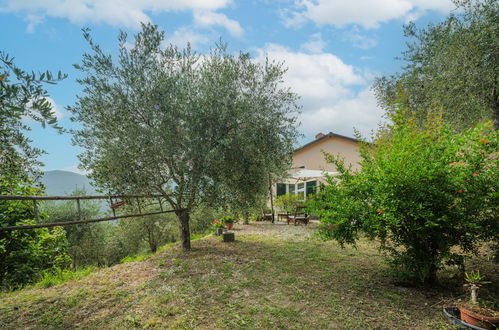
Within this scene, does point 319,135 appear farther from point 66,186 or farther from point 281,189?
point 66,186

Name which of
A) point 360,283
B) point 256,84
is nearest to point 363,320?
point 360,283

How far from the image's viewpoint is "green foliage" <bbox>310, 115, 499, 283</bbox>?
A: 435cm

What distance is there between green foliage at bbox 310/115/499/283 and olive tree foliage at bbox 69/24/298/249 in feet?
11.9

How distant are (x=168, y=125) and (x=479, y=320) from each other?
22.7ft

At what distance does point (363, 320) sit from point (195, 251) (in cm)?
556

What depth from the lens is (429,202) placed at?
4.50 meters

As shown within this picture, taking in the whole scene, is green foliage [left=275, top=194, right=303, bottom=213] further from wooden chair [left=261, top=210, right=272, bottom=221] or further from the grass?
the grass

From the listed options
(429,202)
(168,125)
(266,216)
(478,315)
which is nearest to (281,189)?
(266,216)

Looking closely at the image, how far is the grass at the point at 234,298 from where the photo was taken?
12.7ft

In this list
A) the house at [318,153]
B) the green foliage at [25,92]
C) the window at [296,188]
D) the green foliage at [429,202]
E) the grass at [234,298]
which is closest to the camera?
the green foliage at [25,92]

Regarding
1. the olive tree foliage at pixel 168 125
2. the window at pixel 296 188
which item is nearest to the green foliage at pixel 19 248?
the olive tree foliage at pixel 168 125

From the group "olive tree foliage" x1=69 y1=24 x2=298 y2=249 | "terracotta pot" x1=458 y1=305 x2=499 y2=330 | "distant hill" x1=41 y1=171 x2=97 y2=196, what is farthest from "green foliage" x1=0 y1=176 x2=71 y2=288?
"terracotta pot" x1=458 y1=305 x2=499 y2=330

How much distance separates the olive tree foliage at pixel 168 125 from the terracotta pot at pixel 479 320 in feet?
18.1

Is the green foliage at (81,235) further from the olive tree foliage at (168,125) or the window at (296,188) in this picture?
the window at (296,188)
